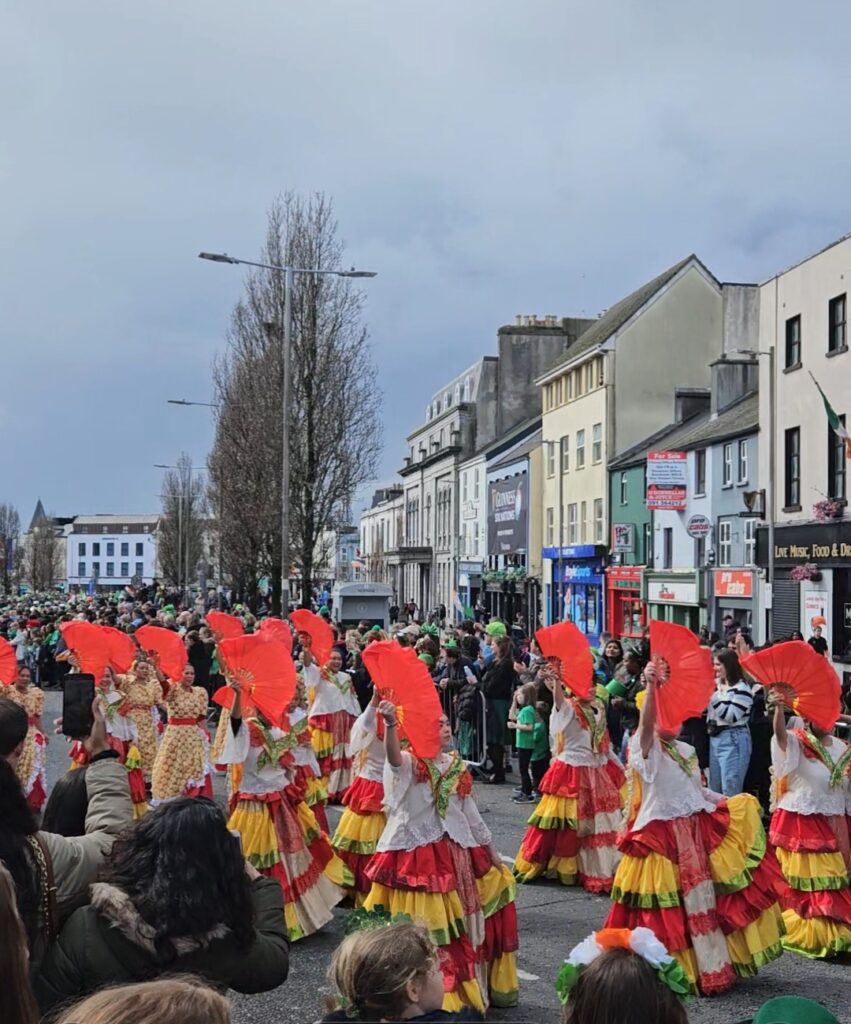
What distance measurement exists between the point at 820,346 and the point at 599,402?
16.6m

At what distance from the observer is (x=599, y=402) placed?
41.5 m

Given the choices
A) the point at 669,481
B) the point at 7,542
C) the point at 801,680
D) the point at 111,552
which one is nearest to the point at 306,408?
the point at 669,481

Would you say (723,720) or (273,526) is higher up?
(273,526)

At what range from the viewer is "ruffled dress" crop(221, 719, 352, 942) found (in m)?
7.62

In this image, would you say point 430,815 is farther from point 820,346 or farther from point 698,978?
point 820,346

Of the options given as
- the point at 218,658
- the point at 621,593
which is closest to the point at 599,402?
the point at 621,593

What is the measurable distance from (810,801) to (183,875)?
5610 mm

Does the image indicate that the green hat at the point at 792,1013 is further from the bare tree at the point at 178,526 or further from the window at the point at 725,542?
the bare tree at the point at 178,526

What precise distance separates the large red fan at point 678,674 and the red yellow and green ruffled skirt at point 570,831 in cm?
250

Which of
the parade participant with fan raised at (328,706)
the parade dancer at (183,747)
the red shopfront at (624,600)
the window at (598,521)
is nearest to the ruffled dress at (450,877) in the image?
the parade dancer at (183,747)

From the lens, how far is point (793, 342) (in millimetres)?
26516

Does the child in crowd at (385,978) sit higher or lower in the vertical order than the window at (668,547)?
lower

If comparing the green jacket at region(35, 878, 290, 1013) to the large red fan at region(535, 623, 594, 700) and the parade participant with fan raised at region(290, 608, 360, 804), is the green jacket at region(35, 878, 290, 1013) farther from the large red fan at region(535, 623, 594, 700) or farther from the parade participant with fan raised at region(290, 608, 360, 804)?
the parade participant with fan raised at region(290, 608, 360, 804)

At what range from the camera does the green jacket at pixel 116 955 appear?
3.00 metres
